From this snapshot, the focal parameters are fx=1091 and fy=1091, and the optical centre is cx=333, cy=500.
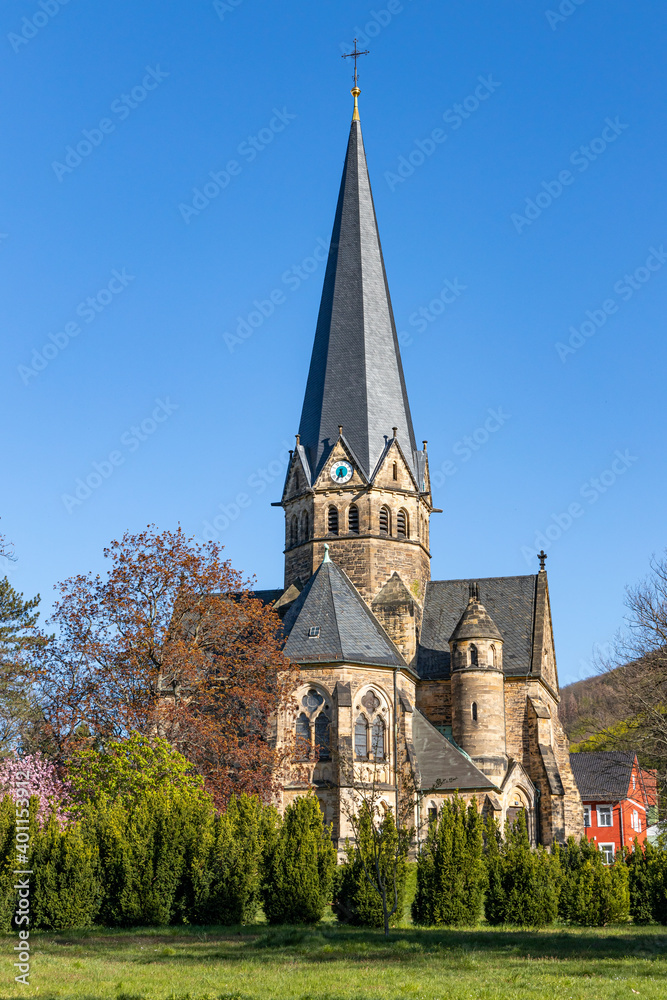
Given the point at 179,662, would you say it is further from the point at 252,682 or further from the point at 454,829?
the point at 454,829

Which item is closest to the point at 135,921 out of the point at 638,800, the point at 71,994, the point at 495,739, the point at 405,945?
the point at 405,945

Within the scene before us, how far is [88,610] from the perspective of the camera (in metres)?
31.4

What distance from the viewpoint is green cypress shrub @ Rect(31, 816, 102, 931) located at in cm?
2080

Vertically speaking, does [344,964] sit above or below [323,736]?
below

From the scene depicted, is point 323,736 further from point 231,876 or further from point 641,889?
point 641,889

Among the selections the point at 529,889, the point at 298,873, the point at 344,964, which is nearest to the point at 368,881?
the point at 298,873

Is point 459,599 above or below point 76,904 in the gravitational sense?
above

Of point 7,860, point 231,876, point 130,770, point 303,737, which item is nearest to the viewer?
point 7,860

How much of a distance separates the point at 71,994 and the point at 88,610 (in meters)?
19.3

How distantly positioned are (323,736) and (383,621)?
6.70m

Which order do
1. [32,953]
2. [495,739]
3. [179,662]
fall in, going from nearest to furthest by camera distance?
[32,953]
[179,662]
[495,739]

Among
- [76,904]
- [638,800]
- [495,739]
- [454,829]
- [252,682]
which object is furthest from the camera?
[638,800]

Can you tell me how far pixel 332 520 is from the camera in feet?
140

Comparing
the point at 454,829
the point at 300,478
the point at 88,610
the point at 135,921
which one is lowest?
the point at 135,921
